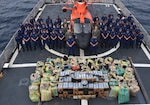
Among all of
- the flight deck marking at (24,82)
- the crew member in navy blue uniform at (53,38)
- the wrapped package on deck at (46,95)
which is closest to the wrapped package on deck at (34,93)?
the wrapped package on deck at (46,95)

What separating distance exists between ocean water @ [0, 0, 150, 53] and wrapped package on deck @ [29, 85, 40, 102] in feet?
45.9

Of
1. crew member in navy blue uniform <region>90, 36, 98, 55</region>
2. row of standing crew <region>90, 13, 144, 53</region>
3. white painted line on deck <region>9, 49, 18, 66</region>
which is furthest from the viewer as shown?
row of standing crew <region>90, 13, 144, 53</region>

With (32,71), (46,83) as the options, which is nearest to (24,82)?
(32,71)

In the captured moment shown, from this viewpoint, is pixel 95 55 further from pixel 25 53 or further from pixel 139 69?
pixel 25 53

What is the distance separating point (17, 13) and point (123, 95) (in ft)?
87.2

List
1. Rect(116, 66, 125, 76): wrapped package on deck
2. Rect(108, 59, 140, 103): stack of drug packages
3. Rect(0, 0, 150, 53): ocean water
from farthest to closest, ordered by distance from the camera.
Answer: Rect(0, 0, 150, 53): ocean water
Rect(116, 66, 125, 76): wrapped package on deck
Rect(108, 59, 140, 103): stack of drug packages

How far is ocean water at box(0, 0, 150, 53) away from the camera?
30141 millimetres

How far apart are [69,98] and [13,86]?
4033 millimetres

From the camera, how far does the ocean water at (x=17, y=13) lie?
3014 cm

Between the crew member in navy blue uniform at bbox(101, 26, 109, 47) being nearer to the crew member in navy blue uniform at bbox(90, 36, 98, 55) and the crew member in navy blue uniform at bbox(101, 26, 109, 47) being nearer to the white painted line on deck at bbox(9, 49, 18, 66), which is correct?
the crew member in navy blue uniform at bbox(90, 36, 98, 55)

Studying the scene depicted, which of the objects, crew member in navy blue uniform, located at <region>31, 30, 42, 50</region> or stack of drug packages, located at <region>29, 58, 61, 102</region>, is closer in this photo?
stack of drug packages, located at <region>29, 58, 61, 102</region>

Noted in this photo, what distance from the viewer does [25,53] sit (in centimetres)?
1912

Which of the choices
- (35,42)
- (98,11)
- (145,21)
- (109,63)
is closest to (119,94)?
(109,63)

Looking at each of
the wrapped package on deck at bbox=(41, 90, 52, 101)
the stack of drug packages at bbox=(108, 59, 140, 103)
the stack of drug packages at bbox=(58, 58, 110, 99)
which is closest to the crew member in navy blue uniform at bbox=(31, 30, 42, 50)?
the stack of drug packages at bbox=(58, 58, 110, 99)
